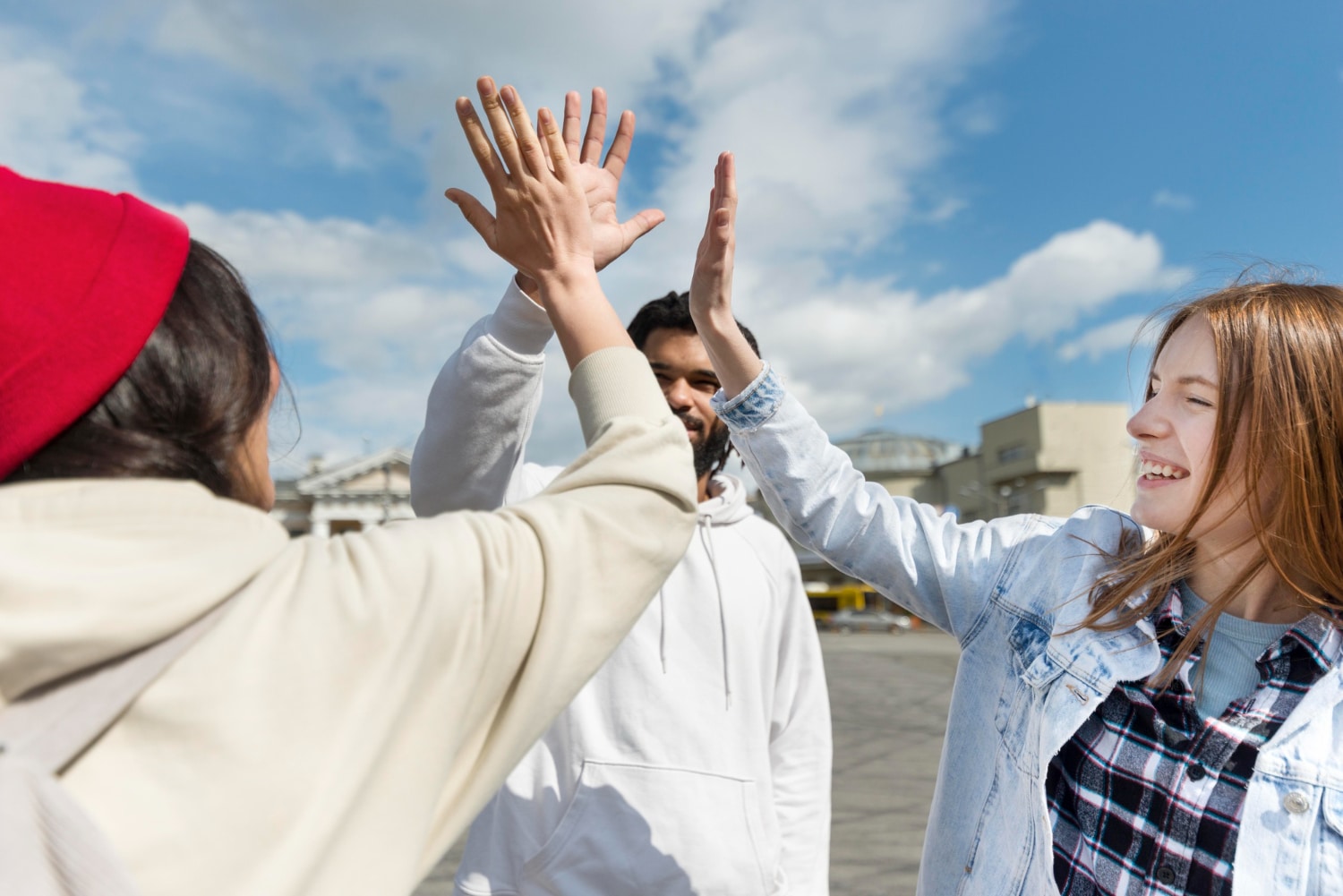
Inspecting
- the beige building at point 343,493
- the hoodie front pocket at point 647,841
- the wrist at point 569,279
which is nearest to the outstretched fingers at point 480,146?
the wrist at point 569,279

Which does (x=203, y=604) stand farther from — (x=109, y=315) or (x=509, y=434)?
(x=509, y=434)

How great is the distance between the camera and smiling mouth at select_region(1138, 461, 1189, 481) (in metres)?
1.62

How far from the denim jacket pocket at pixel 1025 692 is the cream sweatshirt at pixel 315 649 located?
839 mm

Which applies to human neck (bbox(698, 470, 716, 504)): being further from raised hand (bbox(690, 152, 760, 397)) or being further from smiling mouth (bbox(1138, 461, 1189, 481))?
smiling mouth (bbox(1138, 461, 1189, 481))

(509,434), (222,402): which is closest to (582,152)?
(509,434)

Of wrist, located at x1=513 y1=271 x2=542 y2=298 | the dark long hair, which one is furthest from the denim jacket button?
the dark long hair

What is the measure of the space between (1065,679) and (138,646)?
134cm

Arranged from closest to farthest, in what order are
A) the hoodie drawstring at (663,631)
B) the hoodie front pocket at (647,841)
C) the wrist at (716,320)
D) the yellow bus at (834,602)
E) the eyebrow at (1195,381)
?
the eyebrow at (1195,381)
the wrist at (716,320)
the hoodie front pocket at (647,841)
the hoodie drawstring at (663,631)
the yellow bus at (834,602)

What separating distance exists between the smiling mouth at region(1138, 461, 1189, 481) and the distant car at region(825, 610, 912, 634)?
44.3 metres

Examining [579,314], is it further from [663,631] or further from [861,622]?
[861,622]

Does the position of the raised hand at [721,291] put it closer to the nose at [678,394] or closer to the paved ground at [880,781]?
the nose at [678,394]

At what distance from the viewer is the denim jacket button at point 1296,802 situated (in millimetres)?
1364

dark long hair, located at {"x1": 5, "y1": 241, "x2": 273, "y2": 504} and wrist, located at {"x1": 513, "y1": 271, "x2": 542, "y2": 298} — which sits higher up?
wrist, located at {"x1": 513, "y1": 271, "x2": 542, "y2": 298}

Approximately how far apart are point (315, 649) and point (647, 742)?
115 cm
